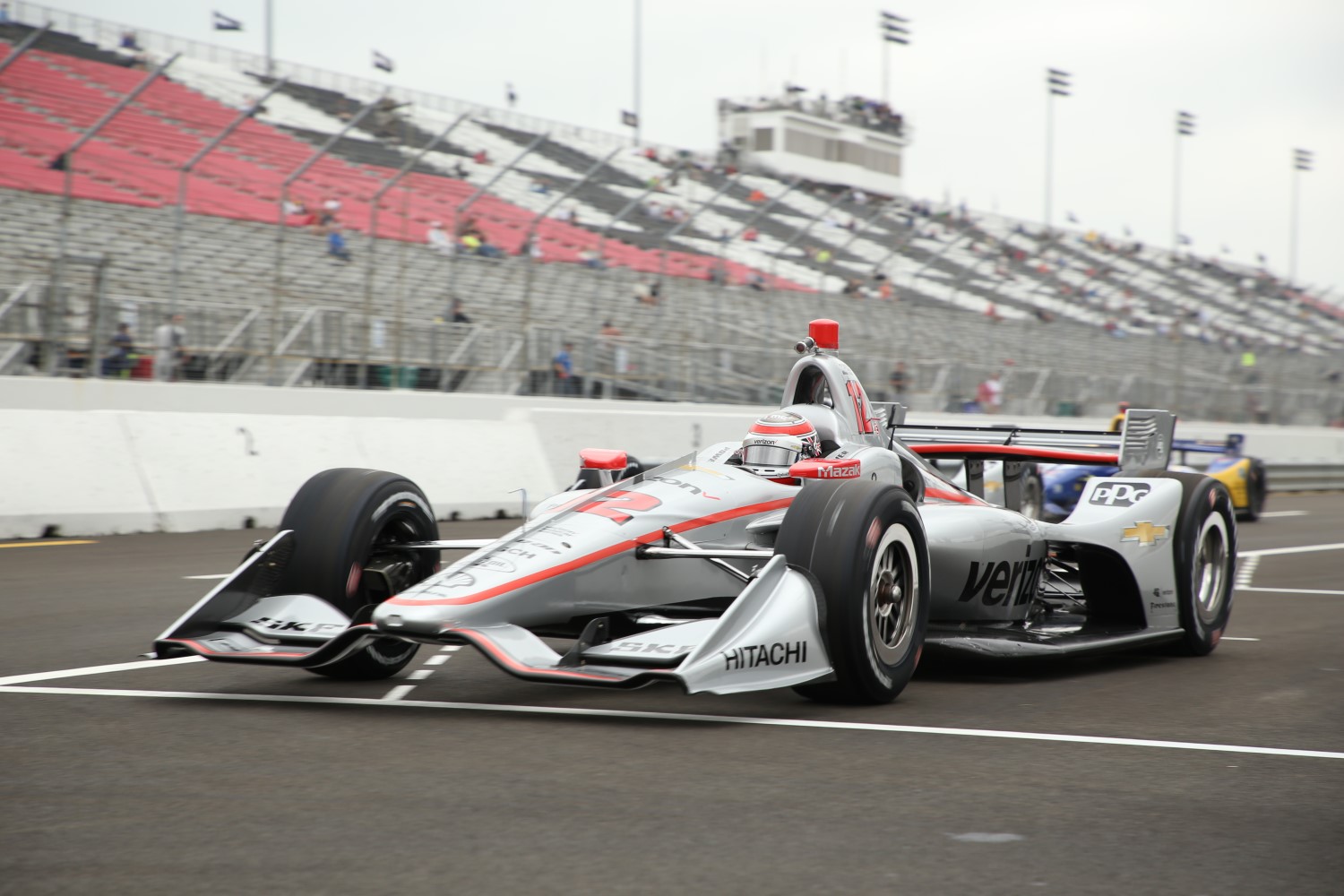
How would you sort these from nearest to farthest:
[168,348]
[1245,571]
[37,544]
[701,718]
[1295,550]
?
[701,718], [37,544], [1245,571], [1295,550], [168,348]

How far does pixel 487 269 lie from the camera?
70.7 ft

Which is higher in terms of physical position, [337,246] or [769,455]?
[337,246]

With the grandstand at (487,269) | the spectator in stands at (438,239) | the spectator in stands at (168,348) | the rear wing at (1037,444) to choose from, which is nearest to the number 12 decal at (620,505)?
the rear wing at (1037,444)

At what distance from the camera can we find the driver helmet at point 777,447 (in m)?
6.95

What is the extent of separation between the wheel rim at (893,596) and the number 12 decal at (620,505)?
0.96m

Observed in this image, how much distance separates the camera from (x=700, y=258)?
79.8 ft

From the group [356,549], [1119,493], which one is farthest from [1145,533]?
[356,549]

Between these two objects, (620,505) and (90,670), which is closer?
(620,505)

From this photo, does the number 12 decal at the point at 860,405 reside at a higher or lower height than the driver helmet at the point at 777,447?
higher

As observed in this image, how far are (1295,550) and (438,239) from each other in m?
11.5

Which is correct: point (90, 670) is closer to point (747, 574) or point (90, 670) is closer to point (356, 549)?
point (356, 549)

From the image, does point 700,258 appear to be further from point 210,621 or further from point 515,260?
point 210,621

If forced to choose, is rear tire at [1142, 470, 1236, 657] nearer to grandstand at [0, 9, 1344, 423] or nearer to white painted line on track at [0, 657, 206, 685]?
white painted line on track at [0, 657, 206, 685]

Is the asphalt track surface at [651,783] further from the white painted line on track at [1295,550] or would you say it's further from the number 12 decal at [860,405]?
the white painted line on track at [1295,550]
